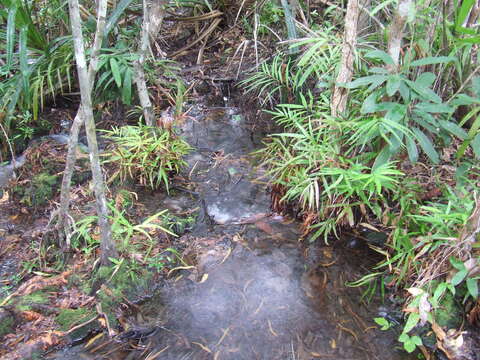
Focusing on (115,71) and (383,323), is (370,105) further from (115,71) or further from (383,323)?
(115,71)

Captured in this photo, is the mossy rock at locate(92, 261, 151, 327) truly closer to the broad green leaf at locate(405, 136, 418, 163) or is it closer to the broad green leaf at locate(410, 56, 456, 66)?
the broad green leaf at locate(405, 136, 418, 163)

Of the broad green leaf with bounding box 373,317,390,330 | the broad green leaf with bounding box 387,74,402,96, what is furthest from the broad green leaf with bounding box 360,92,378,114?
the broad green leaf with bounding box 373,317,390,330

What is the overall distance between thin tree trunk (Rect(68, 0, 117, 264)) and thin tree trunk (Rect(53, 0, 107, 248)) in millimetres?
68

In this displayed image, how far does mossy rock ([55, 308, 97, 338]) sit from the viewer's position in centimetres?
191

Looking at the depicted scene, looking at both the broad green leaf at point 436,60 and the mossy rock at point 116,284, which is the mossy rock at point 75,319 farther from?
the broad green leaf at point 436,60

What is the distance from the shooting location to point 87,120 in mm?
1774

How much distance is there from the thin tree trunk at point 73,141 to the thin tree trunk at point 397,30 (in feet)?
4.63

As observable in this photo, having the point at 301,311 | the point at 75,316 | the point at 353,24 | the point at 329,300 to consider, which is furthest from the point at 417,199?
the point at 75,316

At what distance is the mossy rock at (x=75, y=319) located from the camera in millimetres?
1905

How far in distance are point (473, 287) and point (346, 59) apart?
1335mm

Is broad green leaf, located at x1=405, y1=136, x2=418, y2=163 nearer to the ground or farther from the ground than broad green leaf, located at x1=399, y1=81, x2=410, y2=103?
nearer to the ground

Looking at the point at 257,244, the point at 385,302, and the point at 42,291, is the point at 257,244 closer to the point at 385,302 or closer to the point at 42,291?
the point at 385,302

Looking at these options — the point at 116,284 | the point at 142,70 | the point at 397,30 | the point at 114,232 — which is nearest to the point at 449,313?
the point at 397,30

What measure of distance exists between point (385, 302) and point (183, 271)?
1122 mm
